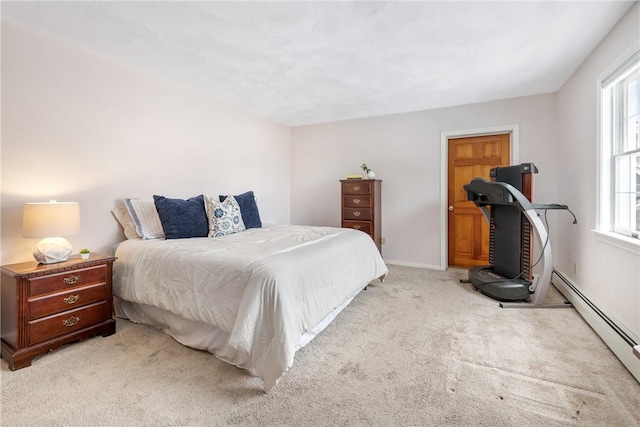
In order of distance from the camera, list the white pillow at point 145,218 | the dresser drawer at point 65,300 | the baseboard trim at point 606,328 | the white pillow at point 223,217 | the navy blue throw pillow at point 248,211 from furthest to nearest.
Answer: the navy blue throw pillow at point 248,211, the white pillow at point 223,217, the white pillow at point 145,218, the dresser drawer at point 65,300, the baseboard trim at point 606,328

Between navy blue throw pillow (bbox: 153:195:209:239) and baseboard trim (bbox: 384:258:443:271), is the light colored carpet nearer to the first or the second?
navy blue throw pillow (bbox: 153:195:209:239)

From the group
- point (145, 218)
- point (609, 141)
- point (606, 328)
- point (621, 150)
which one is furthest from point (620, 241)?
point (145, 218)

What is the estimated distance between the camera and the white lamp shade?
1.98 m

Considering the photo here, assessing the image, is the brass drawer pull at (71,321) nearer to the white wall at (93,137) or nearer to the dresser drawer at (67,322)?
the dresser drawer at (67,322)

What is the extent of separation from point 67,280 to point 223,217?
135cm

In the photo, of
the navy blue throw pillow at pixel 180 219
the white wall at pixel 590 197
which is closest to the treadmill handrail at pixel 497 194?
the white wall at pixel 590 197

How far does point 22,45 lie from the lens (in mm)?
2199

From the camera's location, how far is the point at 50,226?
A: 2.01 meters

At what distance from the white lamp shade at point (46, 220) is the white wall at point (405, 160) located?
3.57 meters

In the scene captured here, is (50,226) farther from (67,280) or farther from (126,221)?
(126,221)

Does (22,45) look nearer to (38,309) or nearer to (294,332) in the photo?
(38,309)

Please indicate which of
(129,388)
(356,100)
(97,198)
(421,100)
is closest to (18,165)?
(97,198)

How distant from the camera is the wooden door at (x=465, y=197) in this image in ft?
13.2

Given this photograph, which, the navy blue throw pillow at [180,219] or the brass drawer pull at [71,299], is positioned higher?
the navy blue throw pillow at [180,219]
